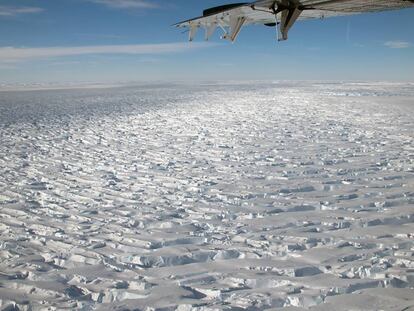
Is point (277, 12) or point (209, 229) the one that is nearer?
point (209, 229)

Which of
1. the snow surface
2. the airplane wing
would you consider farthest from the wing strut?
the snow surface

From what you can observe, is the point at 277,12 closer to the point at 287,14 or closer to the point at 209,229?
the point at 287,14

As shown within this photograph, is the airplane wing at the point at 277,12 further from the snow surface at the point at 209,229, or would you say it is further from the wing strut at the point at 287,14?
the snow surface at the point at 209,229

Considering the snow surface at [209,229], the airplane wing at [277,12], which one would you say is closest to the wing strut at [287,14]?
the airplane wing at [277,12]

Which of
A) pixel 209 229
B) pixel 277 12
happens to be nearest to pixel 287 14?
pixel 277 12

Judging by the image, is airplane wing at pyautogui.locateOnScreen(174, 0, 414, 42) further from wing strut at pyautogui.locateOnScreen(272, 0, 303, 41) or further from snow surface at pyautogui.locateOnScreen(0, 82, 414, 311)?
snow surface at pyautogui.locateOnScreen(0, 82, 414, 311)

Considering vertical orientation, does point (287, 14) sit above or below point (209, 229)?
above
